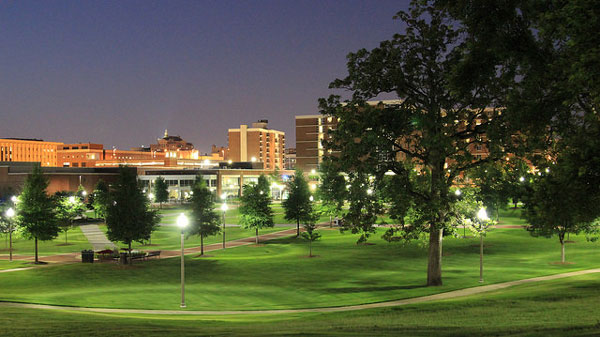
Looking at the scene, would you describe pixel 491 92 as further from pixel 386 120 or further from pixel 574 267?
pixel 574 267

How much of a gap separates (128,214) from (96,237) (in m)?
25.5

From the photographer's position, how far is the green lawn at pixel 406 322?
13891 millimetres

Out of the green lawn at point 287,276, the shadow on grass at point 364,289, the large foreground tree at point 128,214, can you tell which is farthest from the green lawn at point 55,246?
the shadow on grass at point 364,289

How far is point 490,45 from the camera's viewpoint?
627 inches

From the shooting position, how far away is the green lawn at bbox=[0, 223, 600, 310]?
84.5 ft

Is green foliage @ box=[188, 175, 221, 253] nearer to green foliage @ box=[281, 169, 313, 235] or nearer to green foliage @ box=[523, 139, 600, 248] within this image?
green foliage @ box=[281, 169, 313, 235]

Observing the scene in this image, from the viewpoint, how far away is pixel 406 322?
53.9 ft

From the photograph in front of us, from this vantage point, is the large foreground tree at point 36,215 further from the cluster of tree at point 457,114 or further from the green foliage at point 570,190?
the green foliage at point 570,190

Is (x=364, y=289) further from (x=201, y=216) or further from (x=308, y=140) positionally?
(x=308, y=140)

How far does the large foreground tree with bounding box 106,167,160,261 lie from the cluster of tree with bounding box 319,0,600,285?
18.9m

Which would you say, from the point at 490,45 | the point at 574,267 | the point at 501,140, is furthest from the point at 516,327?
the point at 574,267

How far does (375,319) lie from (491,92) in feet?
44.5

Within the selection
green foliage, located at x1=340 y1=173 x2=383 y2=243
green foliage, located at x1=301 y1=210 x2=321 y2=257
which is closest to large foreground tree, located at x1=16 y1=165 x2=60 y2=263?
green foliage, located at x1=301 y1=210 x2=321 y2=257

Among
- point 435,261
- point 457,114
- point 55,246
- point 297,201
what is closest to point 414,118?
point 457,114
